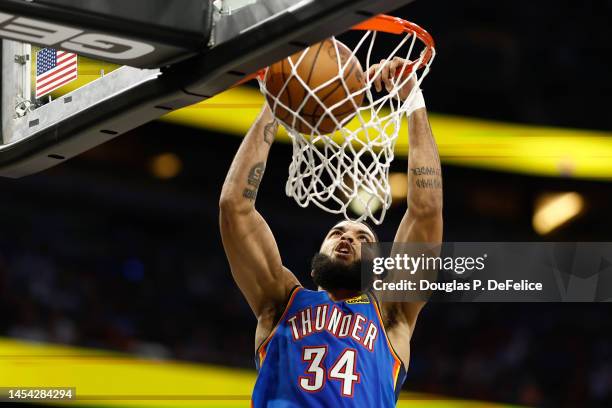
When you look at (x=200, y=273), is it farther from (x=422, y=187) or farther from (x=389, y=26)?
(x=389, y=26)

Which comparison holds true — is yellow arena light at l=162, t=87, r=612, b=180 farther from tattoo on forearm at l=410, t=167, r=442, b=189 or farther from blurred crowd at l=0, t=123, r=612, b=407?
tattoo on forearm at l=410, t=167, r=442, b=189

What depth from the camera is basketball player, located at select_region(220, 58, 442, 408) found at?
12.0ft

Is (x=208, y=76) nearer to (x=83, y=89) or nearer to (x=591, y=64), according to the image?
(x=83, y=89)

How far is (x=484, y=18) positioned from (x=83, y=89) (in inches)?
209

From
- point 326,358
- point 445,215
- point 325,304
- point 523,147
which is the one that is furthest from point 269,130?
point 523,147

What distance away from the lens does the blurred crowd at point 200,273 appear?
6.97m

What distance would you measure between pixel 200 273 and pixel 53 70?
15.1 feet

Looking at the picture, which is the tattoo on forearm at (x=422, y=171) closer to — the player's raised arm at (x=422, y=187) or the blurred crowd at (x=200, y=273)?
the player's raised arm at (x=422, y=187)

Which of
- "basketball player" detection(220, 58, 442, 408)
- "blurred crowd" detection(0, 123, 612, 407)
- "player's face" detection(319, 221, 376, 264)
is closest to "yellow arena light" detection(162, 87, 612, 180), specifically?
"blurred crowd" detection(0, 123, 612, 407)

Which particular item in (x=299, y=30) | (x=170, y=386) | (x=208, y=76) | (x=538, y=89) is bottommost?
(x=170, y=386)

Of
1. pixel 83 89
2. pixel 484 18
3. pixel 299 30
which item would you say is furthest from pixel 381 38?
pixel 299 30

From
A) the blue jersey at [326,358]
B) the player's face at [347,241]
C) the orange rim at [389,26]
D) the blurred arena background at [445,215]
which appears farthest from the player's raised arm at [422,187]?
the blurred arena background at [445,215]

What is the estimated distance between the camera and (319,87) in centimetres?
286

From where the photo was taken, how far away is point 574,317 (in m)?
7.70
